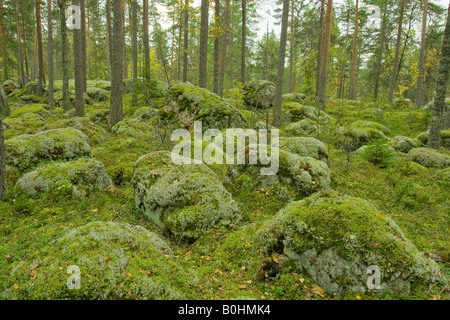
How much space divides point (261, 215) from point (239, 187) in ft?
3.92

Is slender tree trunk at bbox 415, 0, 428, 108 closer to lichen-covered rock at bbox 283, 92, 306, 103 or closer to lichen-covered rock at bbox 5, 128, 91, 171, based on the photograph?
lichen-covered rock at bbox 283, 92, 306, 103

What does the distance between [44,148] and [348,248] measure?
8.29 meters

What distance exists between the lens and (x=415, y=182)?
8094 mm

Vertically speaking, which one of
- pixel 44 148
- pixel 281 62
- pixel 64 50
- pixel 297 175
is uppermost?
pixel 64 50

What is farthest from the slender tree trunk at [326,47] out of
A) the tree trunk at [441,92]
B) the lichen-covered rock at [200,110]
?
the lichen-covered rock at [200,110]

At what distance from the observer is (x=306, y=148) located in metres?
8.76

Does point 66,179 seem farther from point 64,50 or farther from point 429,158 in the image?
point 429,158

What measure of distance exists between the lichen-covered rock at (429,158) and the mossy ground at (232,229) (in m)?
Result: 0.51

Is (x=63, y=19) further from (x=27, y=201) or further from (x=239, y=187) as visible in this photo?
(x=239, y=187)

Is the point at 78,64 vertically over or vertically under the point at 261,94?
over

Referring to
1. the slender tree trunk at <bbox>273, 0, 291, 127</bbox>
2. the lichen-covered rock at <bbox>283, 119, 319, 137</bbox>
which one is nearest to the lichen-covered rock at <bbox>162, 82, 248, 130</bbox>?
the lichen-covered rock at <bbox>283, 119, 319, 137</bbox>

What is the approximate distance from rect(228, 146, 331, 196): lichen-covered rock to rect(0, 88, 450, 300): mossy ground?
210mm

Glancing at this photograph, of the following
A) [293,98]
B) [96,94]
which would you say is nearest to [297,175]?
[293,98]

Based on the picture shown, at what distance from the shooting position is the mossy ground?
3.51 metres
